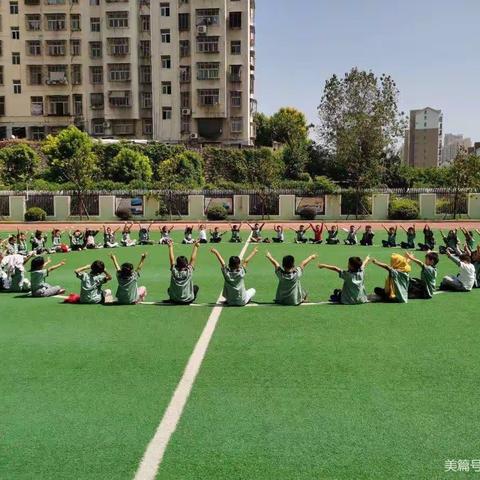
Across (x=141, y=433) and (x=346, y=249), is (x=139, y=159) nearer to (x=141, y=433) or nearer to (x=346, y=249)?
(x=346, y=249)

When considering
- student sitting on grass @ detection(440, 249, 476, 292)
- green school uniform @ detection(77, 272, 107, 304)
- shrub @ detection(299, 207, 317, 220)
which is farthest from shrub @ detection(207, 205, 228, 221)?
green school uniform @ detection(77, 272, 107, 304)

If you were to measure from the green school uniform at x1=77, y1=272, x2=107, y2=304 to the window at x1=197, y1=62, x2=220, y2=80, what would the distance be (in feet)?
179

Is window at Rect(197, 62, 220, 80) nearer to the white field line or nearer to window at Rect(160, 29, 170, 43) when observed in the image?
window at Rect(160, 29, 170, 43)

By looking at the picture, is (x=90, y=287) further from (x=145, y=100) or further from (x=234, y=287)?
(x=145, y=100)

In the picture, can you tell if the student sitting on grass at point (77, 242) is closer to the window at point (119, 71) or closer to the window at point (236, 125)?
the window at point (236, 125)

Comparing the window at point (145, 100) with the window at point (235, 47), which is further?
the window at point (145, 100)

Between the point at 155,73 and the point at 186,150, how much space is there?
9891mm

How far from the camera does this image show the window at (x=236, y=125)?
220ft

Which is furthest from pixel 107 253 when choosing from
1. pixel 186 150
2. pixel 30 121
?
pixel 30 121

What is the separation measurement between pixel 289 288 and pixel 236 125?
184 ft

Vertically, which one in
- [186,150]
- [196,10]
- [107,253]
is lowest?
[107,253]

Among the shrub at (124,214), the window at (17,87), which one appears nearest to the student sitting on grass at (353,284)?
the shrub at (124,214)

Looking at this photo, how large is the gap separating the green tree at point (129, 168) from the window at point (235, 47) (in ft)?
55.8

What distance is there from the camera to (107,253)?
2386 cm
